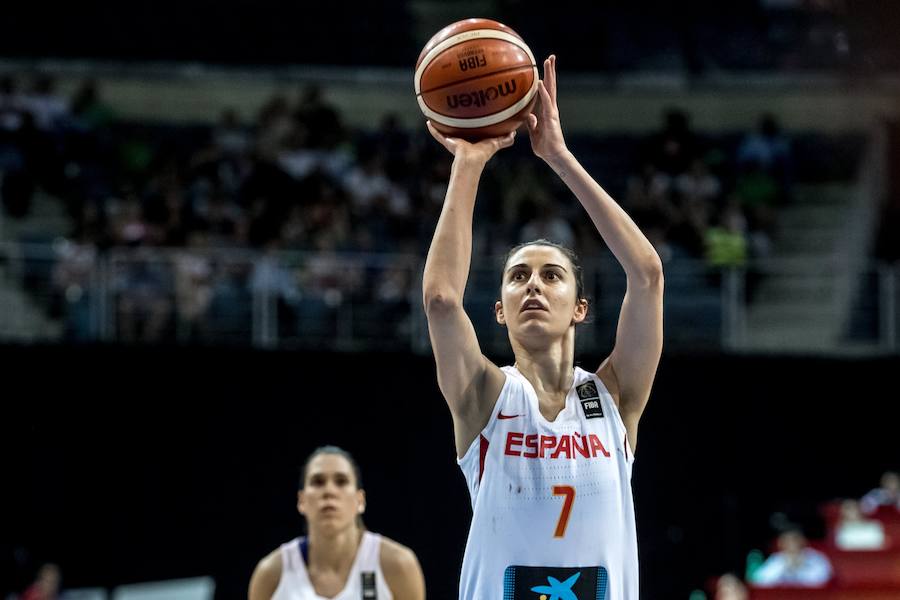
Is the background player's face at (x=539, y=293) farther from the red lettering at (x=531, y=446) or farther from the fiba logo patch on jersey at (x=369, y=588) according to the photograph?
the fiba logo patch on jersey at (x=369, y=588)

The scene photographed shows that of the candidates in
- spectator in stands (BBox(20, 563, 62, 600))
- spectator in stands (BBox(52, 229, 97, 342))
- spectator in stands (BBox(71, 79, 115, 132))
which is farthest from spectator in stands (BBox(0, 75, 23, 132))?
spectator in stands (BBox(20, 563, 62, 600))

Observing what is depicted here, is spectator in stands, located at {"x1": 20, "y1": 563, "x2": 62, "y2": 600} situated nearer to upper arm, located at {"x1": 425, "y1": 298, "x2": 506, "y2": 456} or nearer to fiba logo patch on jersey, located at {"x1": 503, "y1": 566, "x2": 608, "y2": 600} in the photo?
upper arm, located at {"x1": 425, "y1": 298, "x2": 506, "y2": 456}

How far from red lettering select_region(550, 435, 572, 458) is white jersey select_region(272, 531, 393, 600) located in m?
2.64

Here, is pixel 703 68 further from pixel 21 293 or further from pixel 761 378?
pixel 21 293

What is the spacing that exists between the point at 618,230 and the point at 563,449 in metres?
0.67

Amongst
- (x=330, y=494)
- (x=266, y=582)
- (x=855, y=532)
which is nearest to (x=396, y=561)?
(x=330, y=494)

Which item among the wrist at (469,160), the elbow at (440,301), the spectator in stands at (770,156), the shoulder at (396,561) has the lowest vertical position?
the shoulder at (396,561)

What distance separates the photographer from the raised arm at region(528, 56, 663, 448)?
413 centimetres

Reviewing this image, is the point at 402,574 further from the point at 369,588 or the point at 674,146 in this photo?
the point at 674,146

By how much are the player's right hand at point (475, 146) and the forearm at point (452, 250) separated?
16 cm

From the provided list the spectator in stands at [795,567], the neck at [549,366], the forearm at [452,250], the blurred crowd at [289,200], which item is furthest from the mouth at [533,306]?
the blurred crowd at [289,200]

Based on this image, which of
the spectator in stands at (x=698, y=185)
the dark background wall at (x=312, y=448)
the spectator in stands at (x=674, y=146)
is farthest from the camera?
the spectator in stands at (x=674, y=146)

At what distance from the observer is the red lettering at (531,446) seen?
4.07 metres

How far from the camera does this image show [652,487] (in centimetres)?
1284
